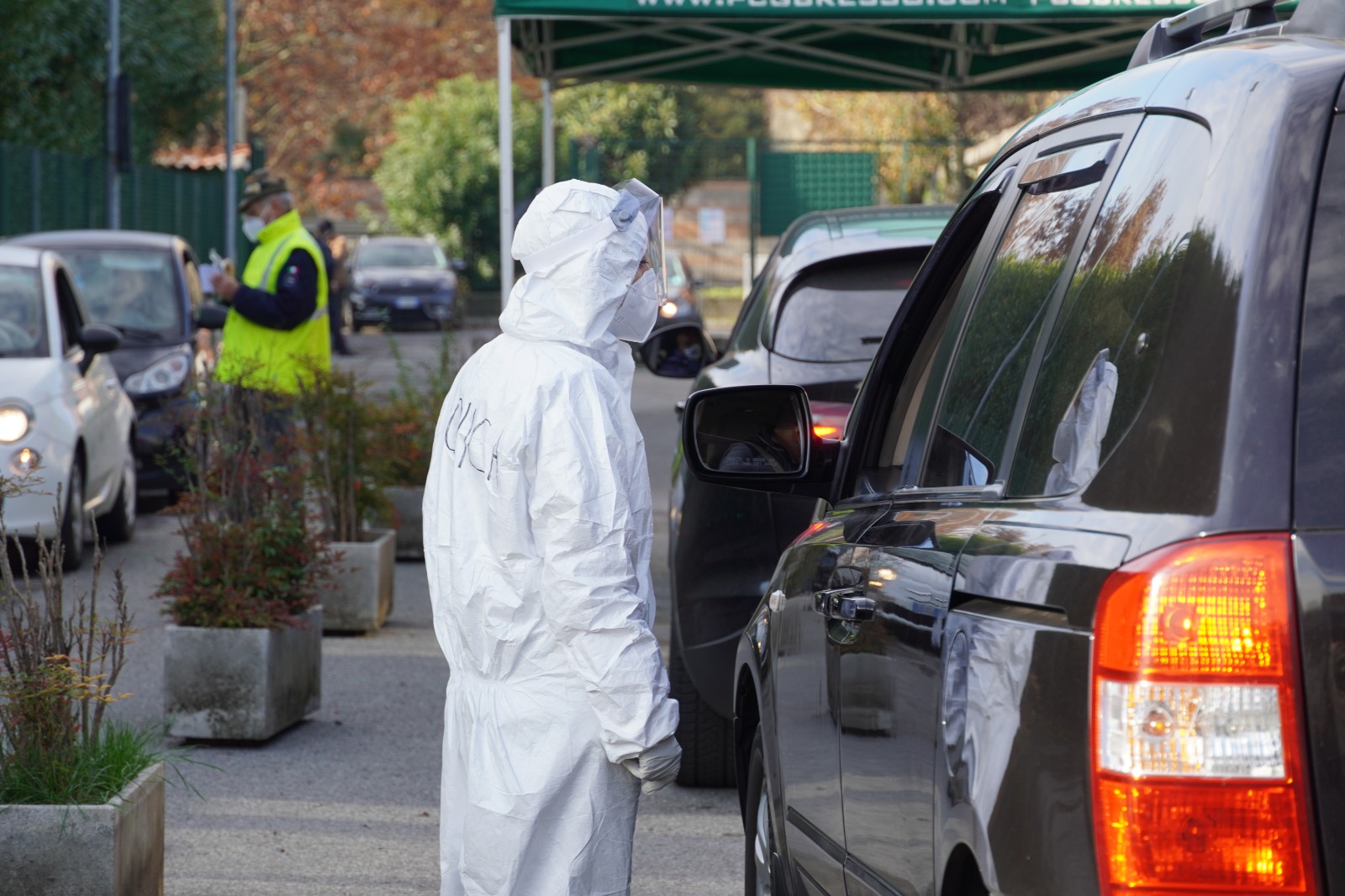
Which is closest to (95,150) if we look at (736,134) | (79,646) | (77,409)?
(77,409)

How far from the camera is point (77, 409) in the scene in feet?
31.6

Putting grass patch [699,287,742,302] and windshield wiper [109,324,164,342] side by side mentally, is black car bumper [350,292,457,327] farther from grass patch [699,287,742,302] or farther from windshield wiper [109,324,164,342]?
windshield wiper [109,324,164,342]

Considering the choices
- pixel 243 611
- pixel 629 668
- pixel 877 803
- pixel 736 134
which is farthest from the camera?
pixel 736 134

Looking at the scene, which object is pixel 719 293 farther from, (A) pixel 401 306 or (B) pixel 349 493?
(B) pixel 349 493

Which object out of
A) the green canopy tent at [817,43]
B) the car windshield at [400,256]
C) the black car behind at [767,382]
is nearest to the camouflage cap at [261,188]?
the green canopy tent at [817,43]

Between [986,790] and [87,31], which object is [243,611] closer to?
Result: [986,790]

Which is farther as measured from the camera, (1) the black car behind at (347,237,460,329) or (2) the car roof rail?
(1) the black car behind at (347,237,460,329)

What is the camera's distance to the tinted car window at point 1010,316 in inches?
87.3

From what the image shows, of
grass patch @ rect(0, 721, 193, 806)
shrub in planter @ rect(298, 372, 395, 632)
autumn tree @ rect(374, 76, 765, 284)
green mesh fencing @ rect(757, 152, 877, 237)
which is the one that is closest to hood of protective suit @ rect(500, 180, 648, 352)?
grass patch @ rect(0, 721, 193, 806)

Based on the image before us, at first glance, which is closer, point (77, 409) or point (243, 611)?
point (243, 611)

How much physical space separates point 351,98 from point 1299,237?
44.5 meters

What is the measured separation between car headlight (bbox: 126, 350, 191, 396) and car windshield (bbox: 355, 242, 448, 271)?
74.3ft

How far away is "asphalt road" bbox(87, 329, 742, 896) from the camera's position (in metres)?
4.91

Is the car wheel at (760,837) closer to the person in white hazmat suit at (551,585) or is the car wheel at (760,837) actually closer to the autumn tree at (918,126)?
the person in white hazmat suit at (551,585)
